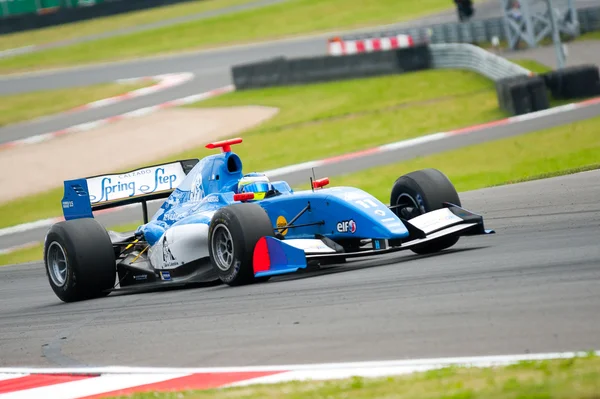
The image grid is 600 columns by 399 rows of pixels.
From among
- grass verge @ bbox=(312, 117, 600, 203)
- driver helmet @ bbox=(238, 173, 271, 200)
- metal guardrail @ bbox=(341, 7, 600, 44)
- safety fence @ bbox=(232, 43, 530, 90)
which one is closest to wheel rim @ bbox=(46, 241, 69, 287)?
driver helmet @ bbox=(238, 173, 271, 200)

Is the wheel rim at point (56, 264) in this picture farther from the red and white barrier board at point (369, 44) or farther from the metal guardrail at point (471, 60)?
the red and white barrier board at point (369, 44)

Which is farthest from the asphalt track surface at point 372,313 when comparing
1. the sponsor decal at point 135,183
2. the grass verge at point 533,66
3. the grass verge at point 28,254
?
the grass verge at point 533,66

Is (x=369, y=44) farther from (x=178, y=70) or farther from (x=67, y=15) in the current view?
(x=67, y=15)

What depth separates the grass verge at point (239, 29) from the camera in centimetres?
4872

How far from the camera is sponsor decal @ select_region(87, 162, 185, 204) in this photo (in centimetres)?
1340

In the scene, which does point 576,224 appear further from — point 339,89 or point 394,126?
point 339,89

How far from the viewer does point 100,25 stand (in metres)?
56.9

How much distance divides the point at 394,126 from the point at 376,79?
6.88 m

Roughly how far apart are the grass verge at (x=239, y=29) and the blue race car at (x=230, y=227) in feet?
117

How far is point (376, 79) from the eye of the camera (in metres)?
A: 31.4

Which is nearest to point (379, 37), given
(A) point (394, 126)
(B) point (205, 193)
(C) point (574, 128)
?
(A) point (394, 126)

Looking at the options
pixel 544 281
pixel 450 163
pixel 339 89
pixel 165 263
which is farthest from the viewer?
pixel 339 89

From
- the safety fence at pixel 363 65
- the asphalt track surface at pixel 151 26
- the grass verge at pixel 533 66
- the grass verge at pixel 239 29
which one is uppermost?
the asphalt track surface at pixel 151 26

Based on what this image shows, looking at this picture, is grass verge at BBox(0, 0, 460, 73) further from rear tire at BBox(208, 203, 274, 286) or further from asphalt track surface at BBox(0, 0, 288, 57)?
A: rear tire at BBox(208, 203, 274, 286)
